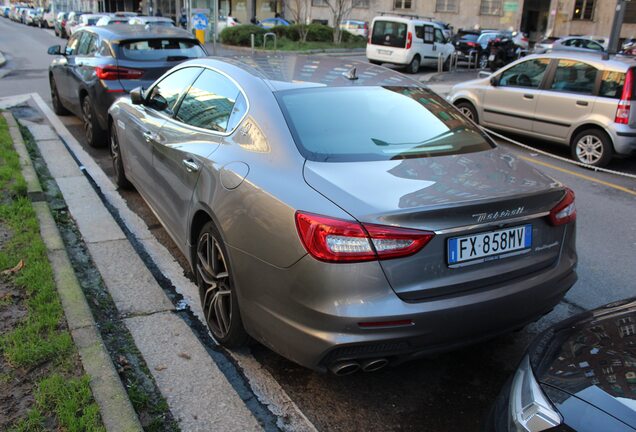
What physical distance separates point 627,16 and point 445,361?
44.3m

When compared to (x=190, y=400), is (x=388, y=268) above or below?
above

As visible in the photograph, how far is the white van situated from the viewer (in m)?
21.9

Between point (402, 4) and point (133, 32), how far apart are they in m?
45.7

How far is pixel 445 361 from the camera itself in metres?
3.48

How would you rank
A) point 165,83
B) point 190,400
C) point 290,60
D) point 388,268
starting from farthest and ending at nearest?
point 165,83 → point 290,60 → point 190,400 → point 388,268

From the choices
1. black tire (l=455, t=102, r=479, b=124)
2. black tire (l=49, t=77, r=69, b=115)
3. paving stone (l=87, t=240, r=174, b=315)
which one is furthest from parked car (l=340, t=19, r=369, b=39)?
paving stone (l=87, t=240, r=174, b=315)

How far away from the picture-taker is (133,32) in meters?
8.52

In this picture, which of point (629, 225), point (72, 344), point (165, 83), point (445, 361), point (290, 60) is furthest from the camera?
point (629, 225)

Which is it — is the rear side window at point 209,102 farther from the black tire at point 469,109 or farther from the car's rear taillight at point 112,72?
the black tire at point 469,109

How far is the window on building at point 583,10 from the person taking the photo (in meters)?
40.8

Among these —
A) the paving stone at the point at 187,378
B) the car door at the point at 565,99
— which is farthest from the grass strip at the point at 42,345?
the car door at the point at 565,99

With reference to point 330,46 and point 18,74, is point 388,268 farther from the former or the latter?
point 330,46

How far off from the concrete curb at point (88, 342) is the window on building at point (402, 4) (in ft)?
162

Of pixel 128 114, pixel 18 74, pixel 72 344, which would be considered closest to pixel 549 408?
pixel 72 344
